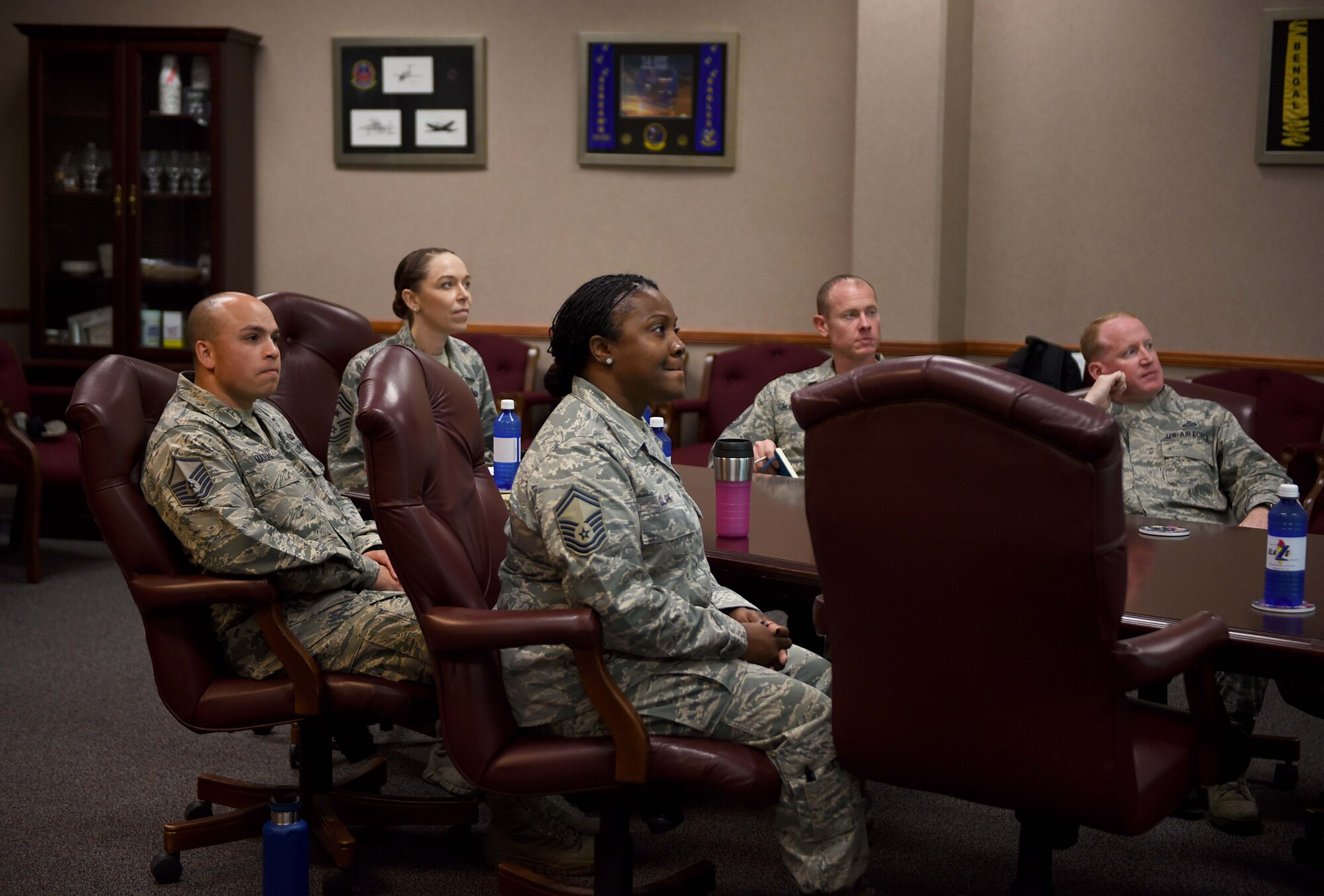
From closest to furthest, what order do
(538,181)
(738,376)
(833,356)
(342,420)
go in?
(342,420)
(833,356)
(738,376)
(538,181)

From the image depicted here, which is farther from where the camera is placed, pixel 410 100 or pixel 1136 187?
pixel 410 100

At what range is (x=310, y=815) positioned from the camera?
98.9 inches

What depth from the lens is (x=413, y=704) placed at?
2299 millimetres

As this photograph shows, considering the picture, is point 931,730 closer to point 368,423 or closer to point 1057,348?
point 368,423

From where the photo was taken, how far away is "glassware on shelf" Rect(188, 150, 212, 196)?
595 centimetres

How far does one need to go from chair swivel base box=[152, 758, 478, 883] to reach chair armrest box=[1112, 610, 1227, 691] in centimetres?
145

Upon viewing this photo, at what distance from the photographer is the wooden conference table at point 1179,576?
70.0 inches

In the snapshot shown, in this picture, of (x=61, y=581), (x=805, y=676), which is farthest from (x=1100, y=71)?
(x=61, y=581)

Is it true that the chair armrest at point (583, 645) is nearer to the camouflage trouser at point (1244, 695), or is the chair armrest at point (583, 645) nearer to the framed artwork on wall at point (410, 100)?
the camouflage trouser at point (1244, 695)

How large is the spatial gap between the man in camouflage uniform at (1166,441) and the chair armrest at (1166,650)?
129 cm

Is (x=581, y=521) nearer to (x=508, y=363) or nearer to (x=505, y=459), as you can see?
(x=505, y=459)

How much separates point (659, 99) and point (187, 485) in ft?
13.1

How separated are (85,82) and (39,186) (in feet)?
1.77

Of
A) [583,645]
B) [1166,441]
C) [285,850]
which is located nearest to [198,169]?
[285,850]
